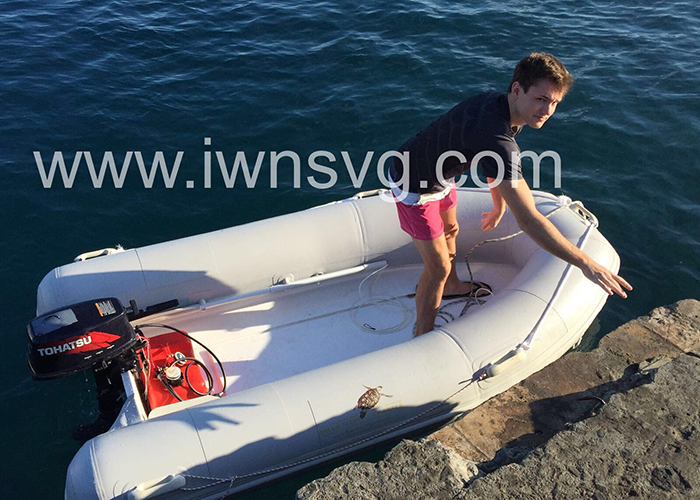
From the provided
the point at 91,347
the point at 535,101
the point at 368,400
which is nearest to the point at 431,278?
the point at 368,400

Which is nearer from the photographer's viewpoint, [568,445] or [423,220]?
[568,445]

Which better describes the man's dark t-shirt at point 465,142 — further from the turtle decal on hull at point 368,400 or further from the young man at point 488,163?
the turtle decal on hull at point 368,400

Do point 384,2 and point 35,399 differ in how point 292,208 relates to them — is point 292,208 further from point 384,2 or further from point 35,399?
point 384,2

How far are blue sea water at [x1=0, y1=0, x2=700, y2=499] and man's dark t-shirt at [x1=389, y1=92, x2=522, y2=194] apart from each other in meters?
1.55

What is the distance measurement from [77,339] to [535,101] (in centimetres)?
218

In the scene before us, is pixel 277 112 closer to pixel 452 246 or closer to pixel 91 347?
pixel 452 246

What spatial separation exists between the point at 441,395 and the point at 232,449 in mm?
972

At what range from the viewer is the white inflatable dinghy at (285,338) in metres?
2.68

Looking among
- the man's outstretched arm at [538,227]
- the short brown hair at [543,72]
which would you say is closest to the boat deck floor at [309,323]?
the man's outstretched arm at [538,227]

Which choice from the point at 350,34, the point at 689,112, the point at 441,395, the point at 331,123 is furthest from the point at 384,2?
the point at 441,395

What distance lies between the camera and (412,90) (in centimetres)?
614

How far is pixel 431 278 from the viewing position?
3.22 meters

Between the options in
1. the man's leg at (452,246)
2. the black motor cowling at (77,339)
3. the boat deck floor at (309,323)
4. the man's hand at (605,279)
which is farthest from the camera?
the boat deck floor at (309,323)

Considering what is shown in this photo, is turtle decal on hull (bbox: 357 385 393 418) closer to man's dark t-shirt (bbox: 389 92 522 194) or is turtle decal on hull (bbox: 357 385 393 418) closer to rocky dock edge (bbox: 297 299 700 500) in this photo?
rocky dock edge (bbox: 297 299 700 500)
